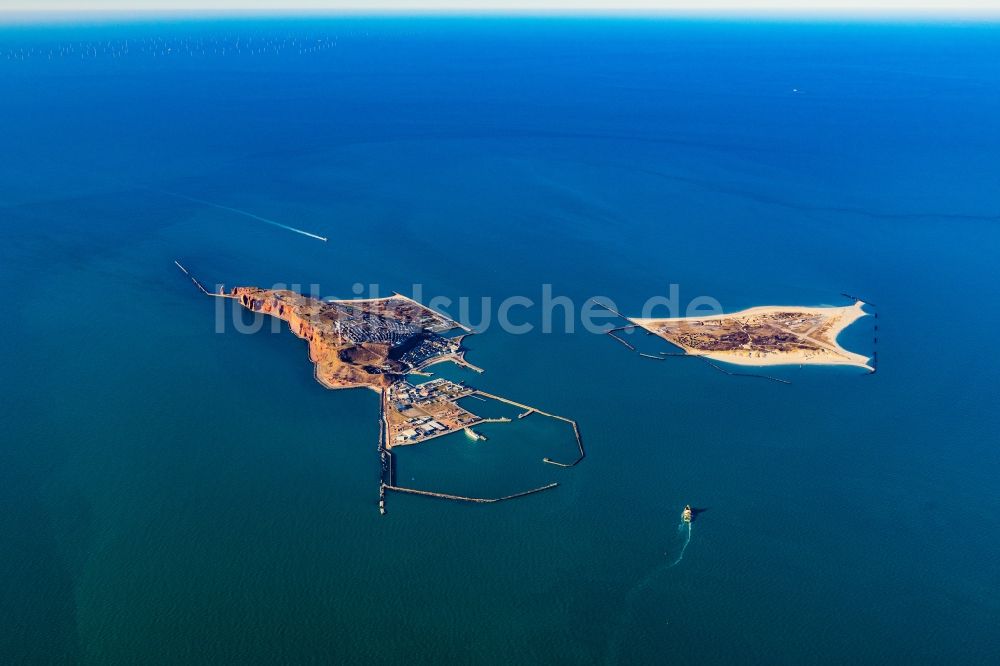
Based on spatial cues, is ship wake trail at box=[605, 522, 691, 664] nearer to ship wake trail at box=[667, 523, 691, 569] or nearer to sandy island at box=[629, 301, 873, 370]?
ship wake trail at box=[667, 523, 691, 569]

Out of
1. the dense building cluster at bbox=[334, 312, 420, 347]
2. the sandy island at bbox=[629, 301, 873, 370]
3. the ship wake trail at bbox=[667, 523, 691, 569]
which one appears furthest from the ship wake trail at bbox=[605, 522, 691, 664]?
the dense building cluster at bbox=[334, 312, 420, 347]

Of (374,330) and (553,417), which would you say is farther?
(374,330)

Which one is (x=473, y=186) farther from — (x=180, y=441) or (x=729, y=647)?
(x=729, y=647)

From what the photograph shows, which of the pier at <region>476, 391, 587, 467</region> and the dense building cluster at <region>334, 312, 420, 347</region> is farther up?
the dense building cluster at <region>334, 312, 420, 347</region>

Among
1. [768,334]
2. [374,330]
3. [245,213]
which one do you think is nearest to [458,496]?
[374,330]

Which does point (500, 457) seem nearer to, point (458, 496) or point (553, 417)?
point (458, 496)

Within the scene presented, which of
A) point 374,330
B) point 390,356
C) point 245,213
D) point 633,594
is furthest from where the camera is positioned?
point 245,213
